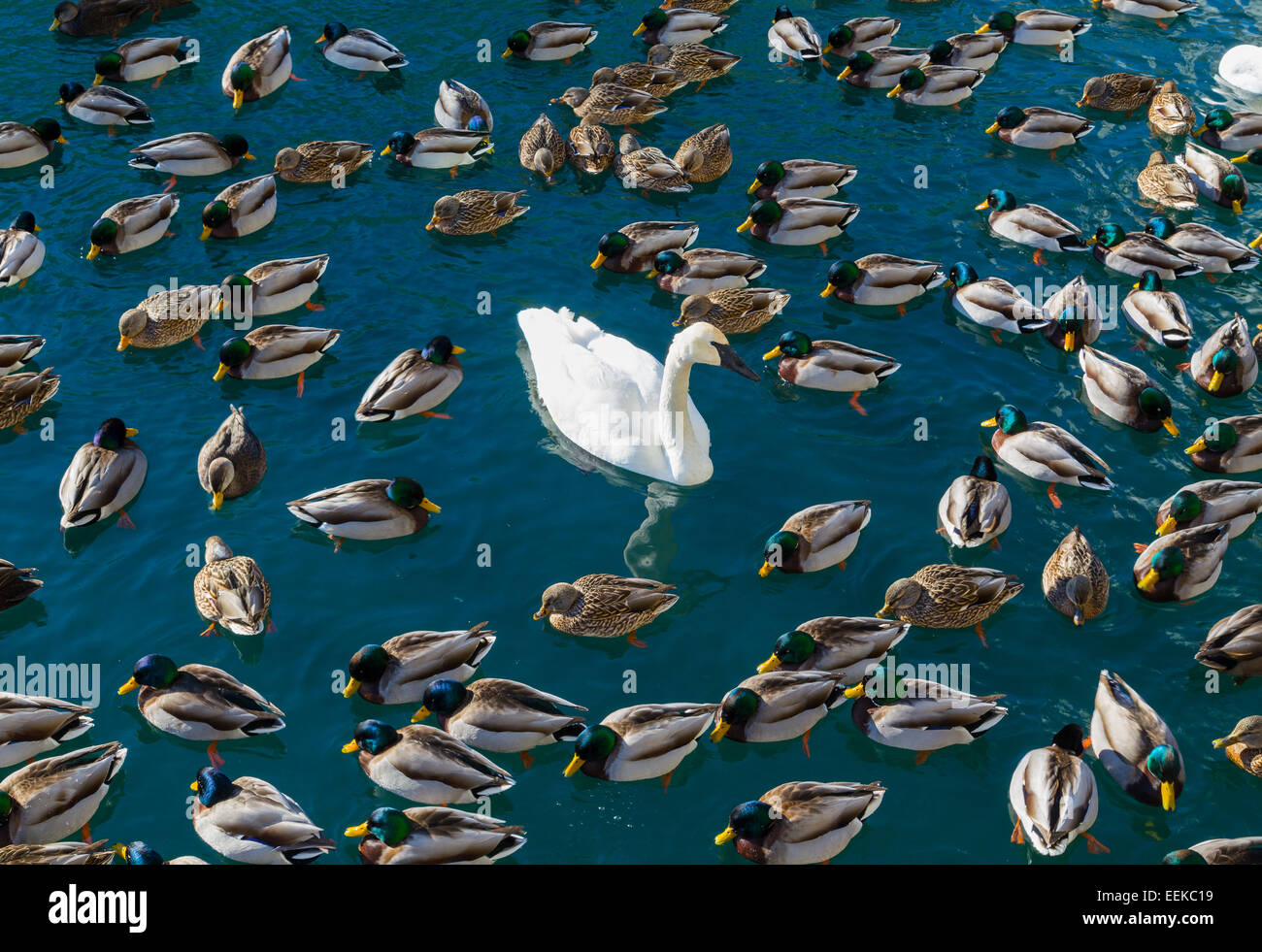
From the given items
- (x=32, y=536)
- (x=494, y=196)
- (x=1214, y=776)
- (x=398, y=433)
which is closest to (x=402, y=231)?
(x=494, y=196)

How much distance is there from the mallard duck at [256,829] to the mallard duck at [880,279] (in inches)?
402

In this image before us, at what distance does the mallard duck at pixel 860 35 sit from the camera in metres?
22.6

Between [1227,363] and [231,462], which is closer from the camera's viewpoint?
[231,462]

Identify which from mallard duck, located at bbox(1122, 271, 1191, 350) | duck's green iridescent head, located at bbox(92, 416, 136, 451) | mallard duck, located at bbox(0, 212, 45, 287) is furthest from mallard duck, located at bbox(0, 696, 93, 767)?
mallard duck, located at bbox(1122, 271, 1191, 350)

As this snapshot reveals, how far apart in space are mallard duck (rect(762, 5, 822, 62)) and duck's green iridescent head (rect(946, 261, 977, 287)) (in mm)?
6494

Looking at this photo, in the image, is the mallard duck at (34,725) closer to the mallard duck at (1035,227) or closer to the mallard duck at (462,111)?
the mallard duck at (462,111)

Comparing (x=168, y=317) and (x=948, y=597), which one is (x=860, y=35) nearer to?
(x=168, y=317)

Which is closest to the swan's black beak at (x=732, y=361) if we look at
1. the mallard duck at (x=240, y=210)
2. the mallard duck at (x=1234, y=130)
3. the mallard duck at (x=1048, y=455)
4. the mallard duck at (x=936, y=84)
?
the mallard duck at (x=1048, y=455)

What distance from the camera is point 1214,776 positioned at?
38.6ft

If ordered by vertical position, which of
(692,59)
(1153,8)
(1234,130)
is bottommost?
(1234,130)

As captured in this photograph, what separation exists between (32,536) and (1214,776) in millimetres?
12395

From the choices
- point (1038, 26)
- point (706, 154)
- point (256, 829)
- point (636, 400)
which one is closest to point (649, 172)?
point (706, 154)

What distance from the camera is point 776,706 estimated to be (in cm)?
1191

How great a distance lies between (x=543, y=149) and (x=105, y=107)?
7281mm
